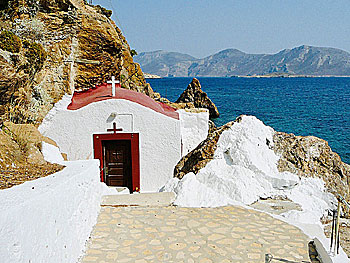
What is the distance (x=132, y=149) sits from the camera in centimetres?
1171

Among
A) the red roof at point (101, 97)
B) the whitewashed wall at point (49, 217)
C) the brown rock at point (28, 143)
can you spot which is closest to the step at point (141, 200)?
the whitewashed wall at point (49, 217)

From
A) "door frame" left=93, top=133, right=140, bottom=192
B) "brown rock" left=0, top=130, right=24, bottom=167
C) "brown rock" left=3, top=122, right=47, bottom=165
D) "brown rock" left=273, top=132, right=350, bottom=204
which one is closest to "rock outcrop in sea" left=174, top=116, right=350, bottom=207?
"brown rock" left=273, top=132, right=350, bottom=204

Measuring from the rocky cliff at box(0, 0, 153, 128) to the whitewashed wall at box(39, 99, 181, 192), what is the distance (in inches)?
29.2

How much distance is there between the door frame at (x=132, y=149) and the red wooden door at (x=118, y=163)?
171 mm

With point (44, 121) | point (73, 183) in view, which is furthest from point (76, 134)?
point (73, 183)

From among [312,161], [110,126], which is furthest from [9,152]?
[312,161]

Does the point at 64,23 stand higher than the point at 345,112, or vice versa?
the point at 64,23

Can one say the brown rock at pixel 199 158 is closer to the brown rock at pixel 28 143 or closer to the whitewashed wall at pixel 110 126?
the whitewashed wall at pixel 110 126

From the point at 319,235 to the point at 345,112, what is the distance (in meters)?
51.7

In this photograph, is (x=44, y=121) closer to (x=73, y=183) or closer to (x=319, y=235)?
(x=73, y=183)

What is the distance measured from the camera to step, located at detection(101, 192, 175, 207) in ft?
26.4

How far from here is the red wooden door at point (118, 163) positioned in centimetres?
1179

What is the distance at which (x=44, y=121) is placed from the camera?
37.1ft

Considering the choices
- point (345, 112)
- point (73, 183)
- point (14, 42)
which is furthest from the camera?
point (345, 112)
